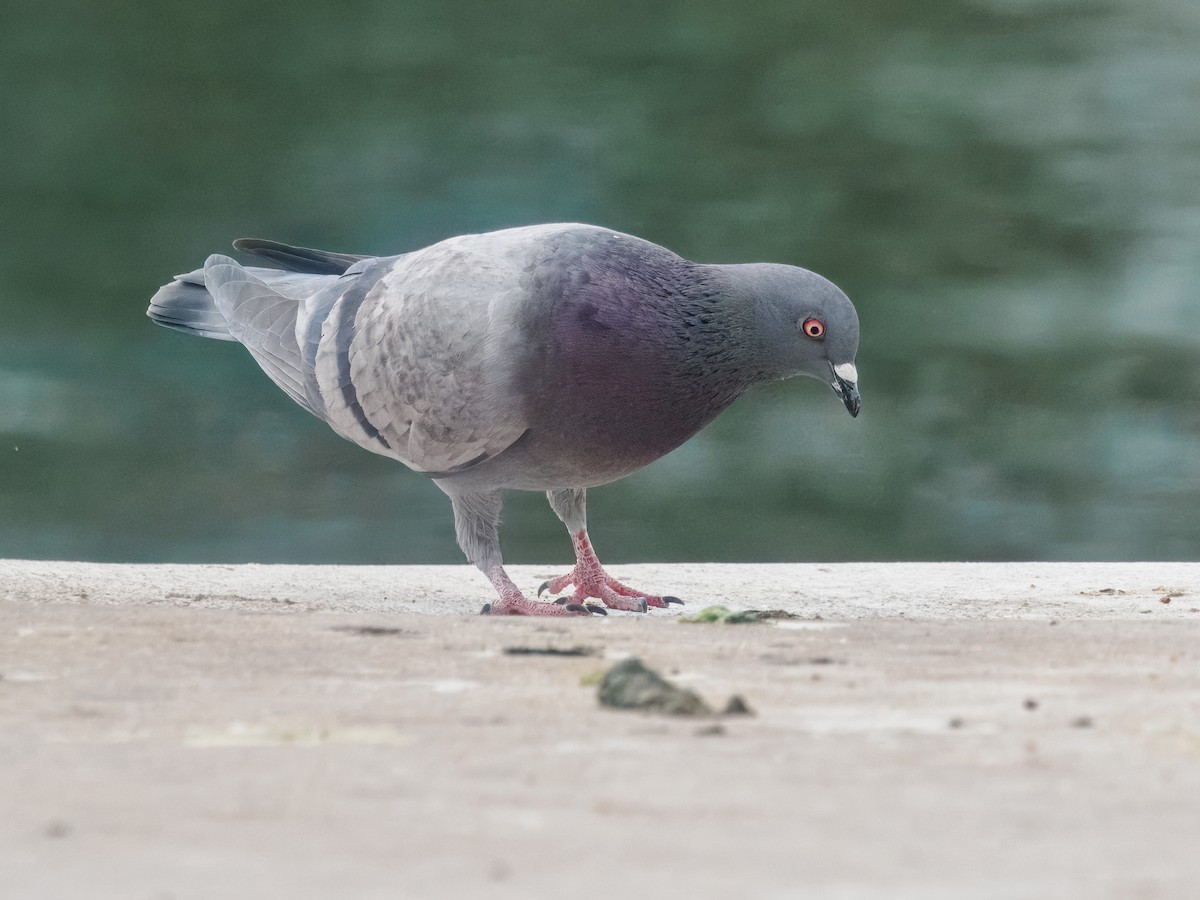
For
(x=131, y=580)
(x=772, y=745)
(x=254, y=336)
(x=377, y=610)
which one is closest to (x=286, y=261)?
(x=254, y=336)

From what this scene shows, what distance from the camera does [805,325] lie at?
486cm

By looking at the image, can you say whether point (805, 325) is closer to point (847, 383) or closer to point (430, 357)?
point (847, 383)

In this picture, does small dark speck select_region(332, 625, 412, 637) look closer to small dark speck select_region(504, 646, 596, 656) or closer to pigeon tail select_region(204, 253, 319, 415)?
small dark speck select_region(504, 646, 596, 656)

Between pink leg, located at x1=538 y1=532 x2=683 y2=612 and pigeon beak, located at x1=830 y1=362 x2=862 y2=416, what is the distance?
3.73 feet

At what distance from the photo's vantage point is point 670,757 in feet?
7.31

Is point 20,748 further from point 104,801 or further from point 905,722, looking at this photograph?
point 905,722

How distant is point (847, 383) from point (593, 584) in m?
1.34

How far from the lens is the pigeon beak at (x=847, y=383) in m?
4.86

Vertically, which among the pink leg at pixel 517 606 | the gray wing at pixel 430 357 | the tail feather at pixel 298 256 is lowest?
the pink leg at pixel 517 606

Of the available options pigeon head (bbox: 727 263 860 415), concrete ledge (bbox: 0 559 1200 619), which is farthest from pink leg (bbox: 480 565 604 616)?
pigeon head (bbox: 727 263 860 415)

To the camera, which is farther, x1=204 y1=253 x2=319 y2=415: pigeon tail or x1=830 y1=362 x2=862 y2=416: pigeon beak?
x1=204 y1=253 x2=319 y2=415: pigeon tail

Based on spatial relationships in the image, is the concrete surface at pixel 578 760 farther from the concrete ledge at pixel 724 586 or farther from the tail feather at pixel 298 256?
the tail feather at pixel 298 256

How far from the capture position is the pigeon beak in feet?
15.9

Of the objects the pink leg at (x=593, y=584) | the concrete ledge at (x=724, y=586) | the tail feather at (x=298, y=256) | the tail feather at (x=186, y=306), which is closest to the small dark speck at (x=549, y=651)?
the concrete ledge at (x=724, y=586)
